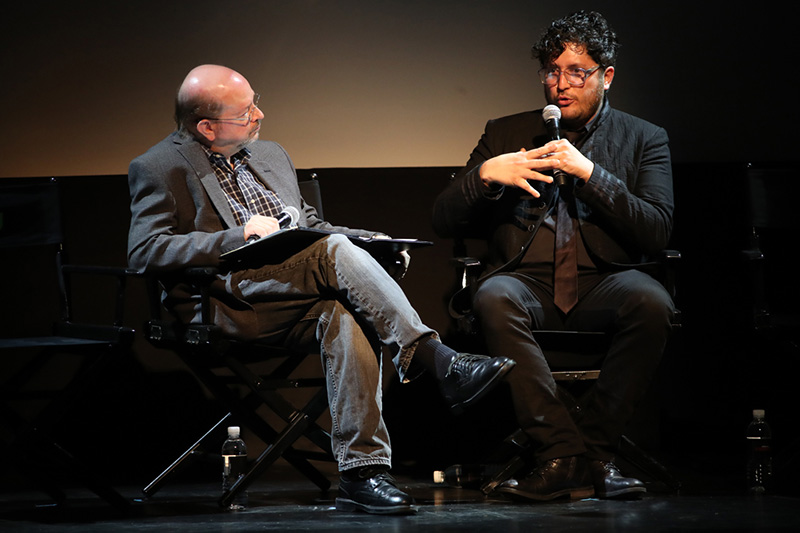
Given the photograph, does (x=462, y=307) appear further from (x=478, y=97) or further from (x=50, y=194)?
(x=50, y=194)

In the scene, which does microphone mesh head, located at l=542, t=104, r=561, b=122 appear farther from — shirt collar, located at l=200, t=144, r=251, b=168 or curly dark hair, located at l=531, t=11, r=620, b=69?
shirt collar, located at l=200, t=144, r=251, b=168

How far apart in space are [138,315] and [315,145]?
1007mm

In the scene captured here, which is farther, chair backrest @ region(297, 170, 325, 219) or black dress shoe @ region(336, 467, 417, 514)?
chair backrest @ region(297, 170, 325, 219)

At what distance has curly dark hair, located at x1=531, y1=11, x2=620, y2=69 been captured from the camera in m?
3.06

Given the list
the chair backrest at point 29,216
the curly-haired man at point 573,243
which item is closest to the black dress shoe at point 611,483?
the curly-haired man at point 573,243

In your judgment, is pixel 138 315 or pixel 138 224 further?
pixel 138 315

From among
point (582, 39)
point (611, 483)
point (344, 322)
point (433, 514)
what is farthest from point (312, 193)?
point (611, 483)

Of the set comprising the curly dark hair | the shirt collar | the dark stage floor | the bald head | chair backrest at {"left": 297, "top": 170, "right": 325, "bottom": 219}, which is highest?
the curly dark hair

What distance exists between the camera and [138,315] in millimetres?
3555

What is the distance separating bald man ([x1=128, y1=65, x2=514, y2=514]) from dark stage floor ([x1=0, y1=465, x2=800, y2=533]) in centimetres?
16

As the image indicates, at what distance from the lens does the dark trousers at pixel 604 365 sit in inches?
104

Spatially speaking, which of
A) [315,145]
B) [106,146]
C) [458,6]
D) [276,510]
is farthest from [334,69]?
[276,510]

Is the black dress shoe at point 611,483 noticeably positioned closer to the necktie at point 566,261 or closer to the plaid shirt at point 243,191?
the necktie at point 566,261

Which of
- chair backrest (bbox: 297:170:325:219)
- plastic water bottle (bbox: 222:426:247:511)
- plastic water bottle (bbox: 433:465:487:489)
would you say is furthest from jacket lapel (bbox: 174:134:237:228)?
plastic water bottle (bbox: 433:465:487:489)
